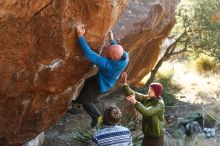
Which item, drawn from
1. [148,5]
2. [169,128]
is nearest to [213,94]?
[169,128]

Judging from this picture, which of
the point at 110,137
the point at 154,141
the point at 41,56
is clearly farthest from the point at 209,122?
the point at 110,137

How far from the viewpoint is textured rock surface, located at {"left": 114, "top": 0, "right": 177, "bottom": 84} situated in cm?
1157

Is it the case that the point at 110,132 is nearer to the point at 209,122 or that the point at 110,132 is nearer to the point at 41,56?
the point at 41,56

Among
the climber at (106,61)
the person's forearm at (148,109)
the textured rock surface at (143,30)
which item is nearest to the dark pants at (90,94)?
the climber at (106,61)

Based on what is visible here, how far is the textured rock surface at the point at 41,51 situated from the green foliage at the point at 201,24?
8.95 metres

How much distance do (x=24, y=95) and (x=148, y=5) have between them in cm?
550

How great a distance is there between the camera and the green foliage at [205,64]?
19.5 m

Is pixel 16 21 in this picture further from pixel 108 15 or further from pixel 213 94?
pixel 213 94

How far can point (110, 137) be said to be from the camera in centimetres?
619

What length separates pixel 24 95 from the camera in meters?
7.62

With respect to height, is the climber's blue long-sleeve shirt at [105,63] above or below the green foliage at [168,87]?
above

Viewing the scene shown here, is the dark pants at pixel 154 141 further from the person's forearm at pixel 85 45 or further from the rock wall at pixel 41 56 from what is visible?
the person's forearm at pixel 85 45

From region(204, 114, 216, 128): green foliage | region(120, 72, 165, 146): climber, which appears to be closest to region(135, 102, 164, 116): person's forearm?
region(120, 72, 165, 146): climber

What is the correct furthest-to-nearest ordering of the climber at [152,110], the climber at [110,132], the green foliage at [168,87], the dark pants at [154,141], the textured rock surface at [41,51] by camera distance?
the green foliage at [168,87]
the dark pants at [154,141]
the climber at [152,110]
the textured rock surface at [41,51]
the climber at [110,132]
